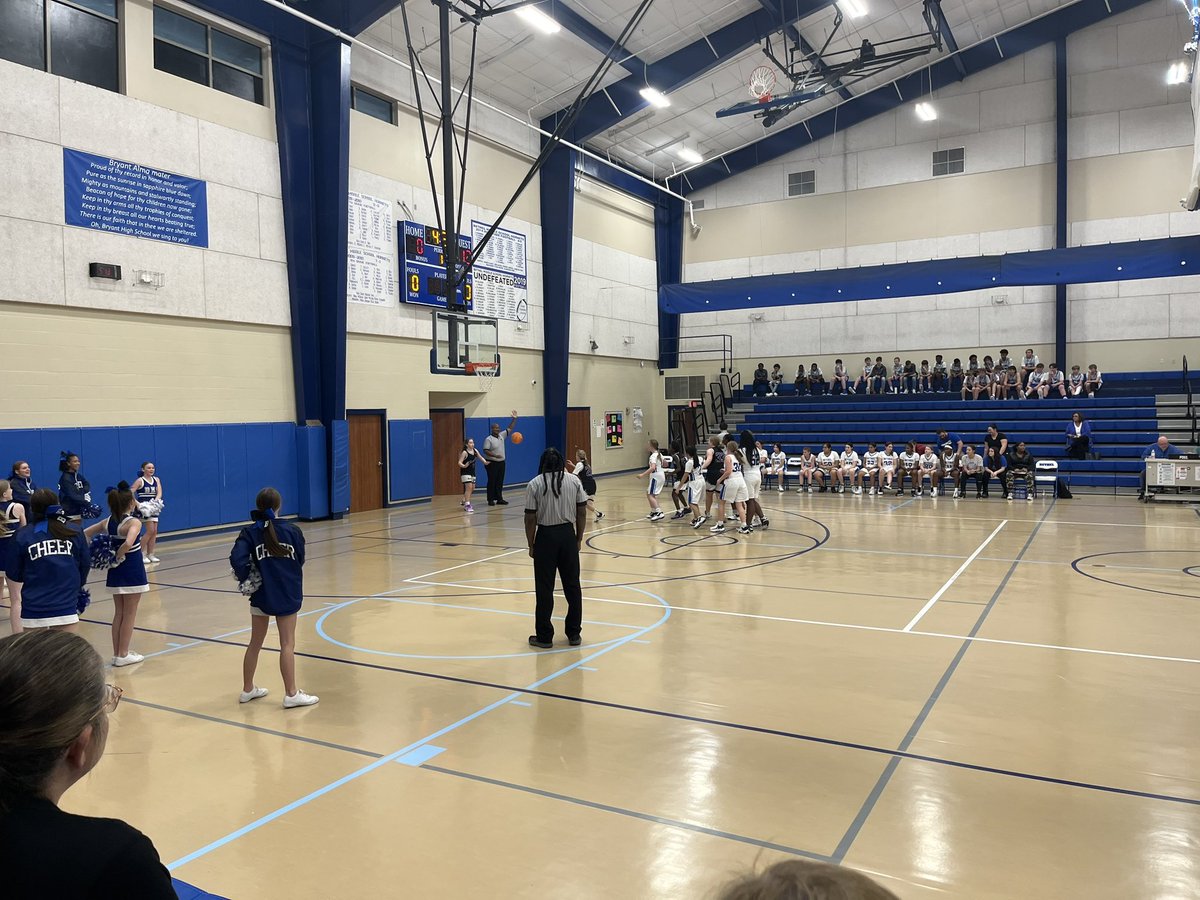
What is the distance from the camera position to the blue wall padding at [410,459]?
20.5 meters

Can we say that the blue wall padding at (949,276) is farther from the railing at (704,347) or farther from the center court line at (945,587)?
the center court line at (945,587)

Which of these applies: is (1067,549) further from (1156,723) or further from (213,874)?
(213,874)

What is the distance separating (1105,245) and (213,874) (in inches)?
968

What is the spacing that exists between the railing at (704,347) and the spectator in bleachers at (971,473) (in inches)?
440

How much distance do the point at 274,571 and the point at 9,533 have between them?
14.0ft

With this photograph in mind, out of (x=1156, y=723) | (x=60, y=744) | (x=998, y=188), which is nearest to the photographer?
(x=60, y=744)

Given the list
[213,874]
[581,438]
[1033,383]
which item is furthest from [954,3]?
[213,874]

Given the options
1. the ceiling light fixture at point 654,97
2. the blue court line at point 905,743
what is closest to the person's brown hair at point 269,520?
the blue court line at point 905,743

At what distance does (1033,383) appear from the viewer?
25031 millimetres

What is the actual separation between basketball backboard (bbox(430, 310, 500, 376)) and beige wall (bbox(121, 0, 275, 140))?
5.11m

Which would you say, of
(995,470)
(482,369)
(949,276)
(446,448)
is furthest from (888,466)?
(446,448)

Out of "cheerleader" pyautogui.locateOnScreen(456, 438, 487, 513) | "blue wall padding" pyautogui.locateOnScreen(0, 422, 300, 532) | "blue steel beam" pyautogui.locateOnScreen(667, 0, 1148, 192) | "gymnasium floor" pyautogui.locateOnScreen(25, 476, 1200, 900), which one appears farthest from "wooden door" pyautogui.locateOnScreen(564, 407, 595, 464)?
"gymnasium floor" pyautogui.locateOnScreen(25, 476, 1200, 900)

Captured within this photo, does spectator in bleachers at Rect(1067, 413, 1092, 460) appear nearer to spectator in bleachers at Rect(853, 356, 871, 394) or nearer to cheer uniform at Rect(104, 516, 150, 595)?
spectator in bleachers at Rect(853, 356, 871, 394)

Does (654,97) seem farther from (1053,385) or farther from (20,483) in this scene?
(20,483)
